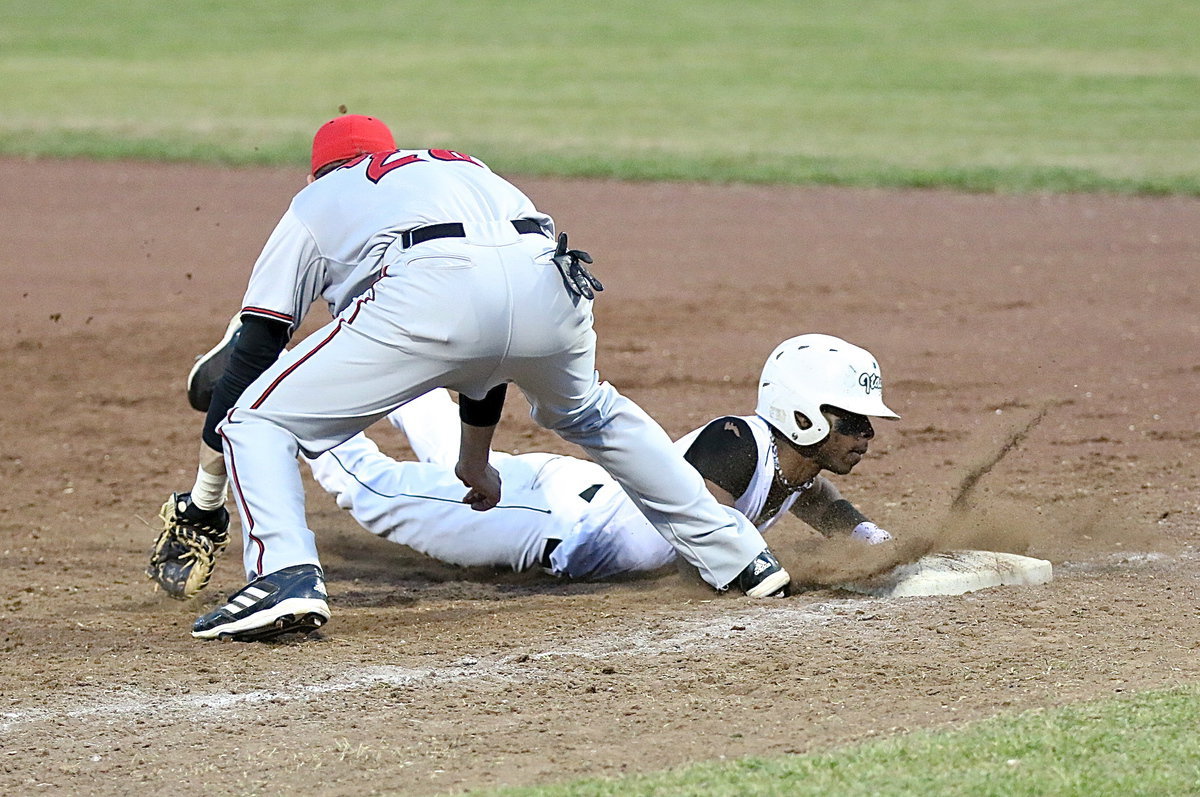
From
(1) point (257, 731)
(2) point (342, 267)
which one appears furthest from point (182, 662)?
(2) point (342, 267)

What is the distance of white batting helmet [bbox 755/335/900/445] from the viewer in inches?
202

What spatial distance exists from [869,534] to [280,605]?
6.67 ft

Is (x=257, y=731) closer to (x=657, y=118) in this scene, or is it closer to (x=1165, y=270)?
(x=1165, y=270)

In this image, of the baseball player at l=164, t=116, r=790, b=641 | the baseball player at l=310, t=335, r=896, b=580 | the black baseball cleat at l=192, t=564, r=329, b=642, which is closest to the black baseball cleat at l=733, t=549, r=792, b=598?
the baseball player at l=310, t=335, r=896, b=580

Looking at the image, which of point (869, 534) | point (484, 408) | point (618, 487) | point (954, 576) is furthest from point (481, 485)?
point (954, 576)

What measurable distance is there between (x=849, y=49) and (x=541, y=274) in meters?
23.2

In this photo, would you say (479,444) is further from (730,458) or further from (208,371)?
(208,371)

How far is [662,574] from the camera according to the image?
5.55 m

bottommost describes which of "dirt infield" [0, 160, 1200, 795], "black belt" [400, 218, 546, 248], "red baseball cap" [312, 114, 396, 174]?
"dirt infield" [0, 160, 1200, 795]

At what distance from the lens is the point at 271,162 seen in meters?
16.0

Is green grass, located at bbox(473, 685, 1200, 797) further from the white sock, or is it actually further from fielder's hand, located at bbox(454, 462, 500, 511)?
the white sock

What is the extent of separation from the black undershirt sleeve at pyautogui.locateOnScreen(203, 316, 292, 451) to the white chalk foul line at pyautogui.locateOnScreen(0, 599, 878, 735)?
902 mm

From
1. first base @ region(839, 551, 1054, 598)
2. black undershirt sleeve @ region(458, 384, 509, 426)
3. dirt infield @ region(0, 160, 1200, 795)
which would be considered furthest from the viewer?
first base @ region(839, 551, 1054, 598)

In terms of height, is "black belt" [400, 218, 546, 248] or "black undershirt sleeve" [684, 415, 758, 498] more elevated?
"black belt" [400, 218, 546, 248]
